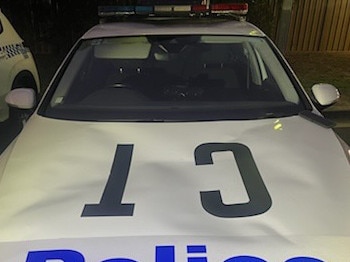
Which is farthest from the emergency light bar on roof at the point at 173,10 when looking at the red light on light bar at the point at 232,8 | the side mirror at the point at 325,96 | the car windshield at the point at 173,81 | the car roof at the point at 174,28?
the side mirror at the point at 325,96

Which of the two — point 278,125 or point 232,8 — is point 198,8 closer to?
point 232,8

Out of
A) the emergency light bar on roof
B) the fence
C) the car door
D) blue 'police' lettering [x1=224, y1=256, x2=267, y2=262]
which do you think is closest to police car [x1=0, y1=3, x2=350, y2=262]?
blue 'police' lettering [x1=224, y1=256, x2=267, y2=262]

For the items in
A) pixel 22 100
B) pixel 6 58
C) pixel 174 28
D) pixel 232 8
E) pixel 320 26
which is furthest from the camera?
pixel 320 26

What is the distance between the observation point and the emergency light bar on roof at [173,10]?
3428 mm

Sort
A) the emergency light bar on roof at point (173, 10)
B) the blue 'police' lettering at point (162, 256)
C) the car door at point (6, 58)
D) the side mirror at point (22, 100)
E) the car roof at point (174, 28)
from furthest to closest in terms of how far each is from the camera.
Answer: the car door at point (6, 58) → the emergency light bar on roof at point (173, 10) → the car roof at point (174, 28) → the side mirror at point (22, 100) → the blue 'police' lettering at point (162, 256)

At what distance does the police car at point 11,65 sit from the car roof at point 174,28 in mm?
1455

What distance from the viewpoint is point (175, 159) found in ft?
6.73

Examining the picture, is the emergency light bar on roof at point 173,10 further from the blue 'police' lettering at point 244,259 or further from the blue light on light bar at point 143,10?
the blue 'police' lettering at point 244,259

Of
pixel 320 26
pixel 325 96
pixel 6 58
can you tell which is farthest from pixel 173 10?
pixel 320 26

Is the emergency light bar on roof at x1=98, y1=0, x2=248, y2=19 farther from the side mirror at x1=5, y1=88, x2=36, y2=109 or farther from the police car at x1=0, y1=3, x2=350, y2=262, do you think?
the side mirror at x1=5, y1=88, x2=36, y2=109

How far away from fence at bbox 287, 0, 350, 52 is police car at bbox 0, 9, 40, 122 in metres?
6.62

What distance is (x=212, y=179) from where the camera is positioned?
1899 mm

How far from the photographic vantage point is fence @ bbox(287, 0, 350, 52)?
986 centimetres

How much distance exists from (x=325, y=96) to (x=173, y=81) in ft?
3.11
